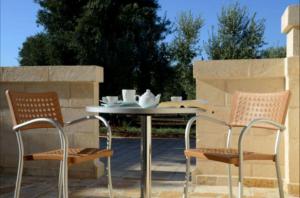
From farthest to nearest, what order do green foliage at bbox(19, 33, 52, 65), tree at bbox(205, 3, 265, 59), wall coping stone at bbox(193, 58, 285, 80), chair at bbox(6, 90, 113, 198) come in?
green foliage at bbox(19, 33, 52, 65) → tree at bbox(205, 3, 265, 59) → wall coping stone at bbox(193, 58, 285, 80) → chair at bbox(6, 90, 113, 198)

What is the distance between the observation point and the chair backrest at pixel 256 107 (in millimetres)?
2585

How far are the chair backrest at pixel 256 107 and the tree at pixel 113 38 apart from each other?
8.80 metres

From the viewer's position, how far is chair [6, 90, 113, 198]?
2.23 metres

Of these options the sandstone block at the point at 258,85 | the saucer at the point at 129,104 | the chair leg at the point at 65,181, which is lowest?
the chair leg at the point at 65,181

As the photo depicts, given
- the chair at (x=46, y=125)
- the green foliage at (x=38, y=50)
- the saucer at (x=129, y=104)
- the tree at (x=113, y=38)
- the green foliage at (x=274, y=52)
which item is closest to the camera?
the chair at (x=46, y=125)

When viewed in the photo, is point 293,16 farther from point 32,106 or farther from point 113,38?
point 113,38

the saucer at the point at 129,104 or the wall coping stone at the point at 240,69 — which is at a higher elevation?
the wall coping stone at the point at 240,69

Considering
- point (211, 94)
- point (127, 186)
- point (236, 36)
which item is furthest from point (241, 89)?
point (236, 36)

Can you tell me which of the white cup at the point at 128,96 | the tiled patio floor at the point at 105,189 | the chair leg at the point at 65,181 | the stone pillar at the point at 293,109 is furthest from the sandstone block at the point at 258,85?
the chair leg at the point at 65,181

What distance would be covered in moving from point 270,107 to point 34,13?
462 inches

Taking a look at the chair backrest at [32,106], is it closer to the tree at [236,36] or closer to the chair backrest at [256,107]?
the chair backrest at [256,107]

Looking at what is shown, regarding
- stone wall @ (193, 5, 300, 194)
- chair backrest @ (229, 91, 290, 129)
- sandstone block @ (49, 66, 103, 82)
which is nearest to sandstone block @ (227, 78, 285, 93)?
stone wall @ (193, 5, 300, 194)

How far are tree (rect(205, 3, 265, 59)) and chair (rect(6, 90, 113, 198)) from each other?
29.6ft

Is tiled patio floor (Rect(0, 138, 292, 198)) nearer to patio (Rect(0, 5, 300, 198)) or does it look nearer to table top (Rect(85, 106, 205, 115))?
patio (Rect(0, 5, 300, 198))
